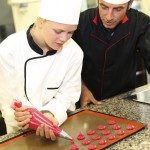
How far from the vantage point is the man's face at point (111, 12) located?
120 centimetres

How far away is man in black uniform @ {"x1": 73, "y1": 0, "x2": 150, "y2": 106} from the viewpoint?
135cm

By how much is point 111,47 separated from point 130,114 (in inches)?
15.8

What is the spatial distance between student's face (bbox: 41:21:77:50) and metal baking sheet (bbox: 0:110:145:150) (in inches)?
A: 10.5

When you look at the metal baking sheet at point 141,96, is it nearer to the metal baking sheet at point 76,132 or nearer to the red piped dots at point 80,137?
the metal baking sheet at point 76,132

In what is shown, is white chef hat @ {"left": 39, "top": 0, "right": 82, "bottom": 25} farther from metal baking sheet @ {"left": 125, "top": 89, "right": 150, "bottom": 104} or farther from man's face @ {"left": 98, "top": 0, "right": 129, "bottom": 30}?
metal baking sheet @ {"left": 125, "top": 89, "right": 150, "bottom": 104}

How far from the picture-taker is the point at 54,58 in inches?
40.7

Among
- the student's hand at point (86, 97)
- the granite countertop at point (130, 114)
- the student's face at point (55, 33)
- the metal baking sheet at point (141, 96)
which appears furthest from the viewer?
the student's hand at point (86, 97)

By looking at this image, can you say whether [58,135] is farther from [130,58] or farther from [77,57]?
[130,58]

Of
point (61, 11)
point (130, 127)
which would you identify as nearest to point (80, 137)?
point (130, 127)

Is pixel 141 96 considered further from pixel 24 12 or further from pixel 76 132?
pixel 24 12

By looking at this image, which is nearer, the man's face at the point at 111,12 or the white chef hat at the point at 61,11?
the white chef hat at the point at 61,11

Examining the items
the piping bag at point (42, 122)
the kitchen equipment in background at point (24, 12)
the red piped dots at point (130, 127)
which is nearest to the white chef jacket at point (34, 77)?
the piping bag at point (42, 122)

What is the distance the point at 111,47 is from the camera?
1.34 metres

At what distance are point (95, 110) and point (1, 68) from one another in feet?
1.23
